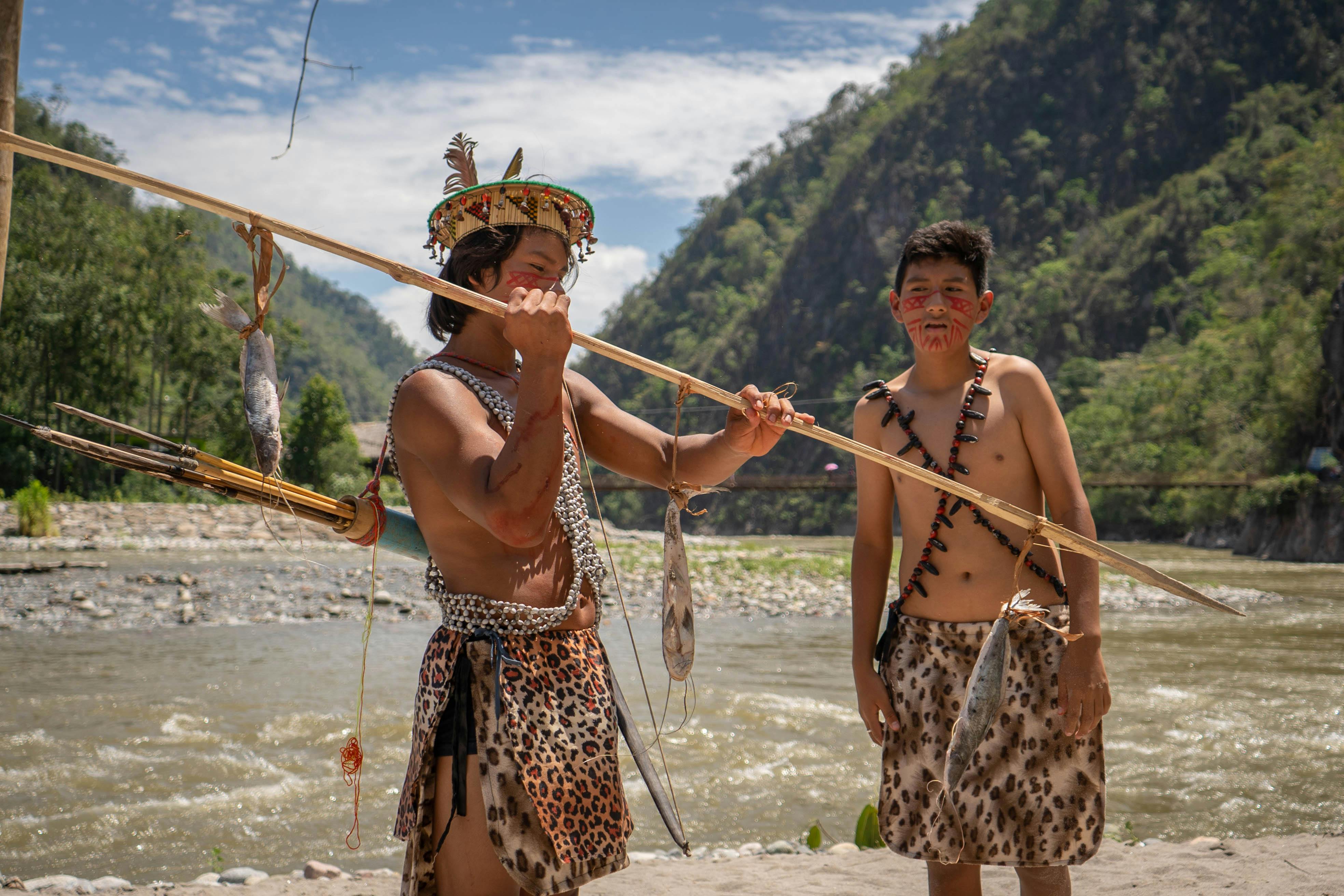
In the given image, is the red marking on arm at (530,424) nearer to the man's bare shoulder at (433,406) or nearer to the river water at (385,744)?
the man's bare shoulder at (433,406)

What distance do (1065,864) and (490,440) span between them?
1685 mm

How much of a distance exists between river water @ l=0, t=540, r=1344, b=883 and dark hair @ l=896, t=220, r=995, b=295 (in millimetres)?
3431

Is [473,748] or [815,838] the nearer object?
[473,748]

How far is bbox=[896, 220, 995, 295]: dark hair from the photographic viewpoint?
273 centimetres

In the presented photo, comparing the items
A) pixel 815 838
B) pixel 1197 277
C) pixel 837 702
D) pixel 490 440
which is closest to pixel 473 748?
pixel 490 440

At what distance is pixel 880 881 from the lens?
13.4 ft

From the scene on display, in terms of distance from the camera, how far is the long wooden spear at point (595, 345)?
5.46ft

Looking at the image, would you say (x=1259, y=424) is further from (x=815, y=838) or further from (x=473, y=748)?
(x=473, y=748)

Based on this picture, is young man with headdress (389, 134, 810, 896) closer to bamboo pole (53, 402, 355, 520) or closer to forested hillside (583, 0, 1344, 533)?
bamboo pole (53, 402, 355, 520)

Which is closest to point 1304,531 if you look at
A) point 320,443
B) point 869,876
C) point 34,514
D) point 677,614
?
point 320,443

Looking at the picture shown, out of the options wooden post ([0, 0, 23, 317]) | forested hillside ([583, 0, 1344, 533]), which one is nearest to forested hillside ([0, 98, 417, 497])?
wooden post ([0, 0, 23, 317])

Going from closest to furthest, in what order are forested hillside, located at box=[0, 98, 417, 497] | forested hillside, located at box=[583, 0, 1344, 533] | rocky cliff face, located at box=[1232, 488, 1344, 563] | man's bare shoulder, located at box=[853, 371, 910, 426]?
1. man's bare shoulder, located at box=[853, 371, 910, 426]
2. rocky cliff face, located at box=[1232, 488, 1344, 563]
3. forested hillside, located at box=[0, 98, 417, 497]
4. forested hillside, located at box=[583, 0, 1344, 533]

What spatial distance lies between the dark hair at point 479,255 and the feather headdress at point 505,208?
1 cm

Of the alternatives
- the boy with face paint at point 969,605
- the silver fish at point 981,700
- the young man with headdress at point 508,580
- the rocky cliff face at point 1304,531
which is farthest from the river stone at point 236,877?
the rocky cliff face at point 1304,531
